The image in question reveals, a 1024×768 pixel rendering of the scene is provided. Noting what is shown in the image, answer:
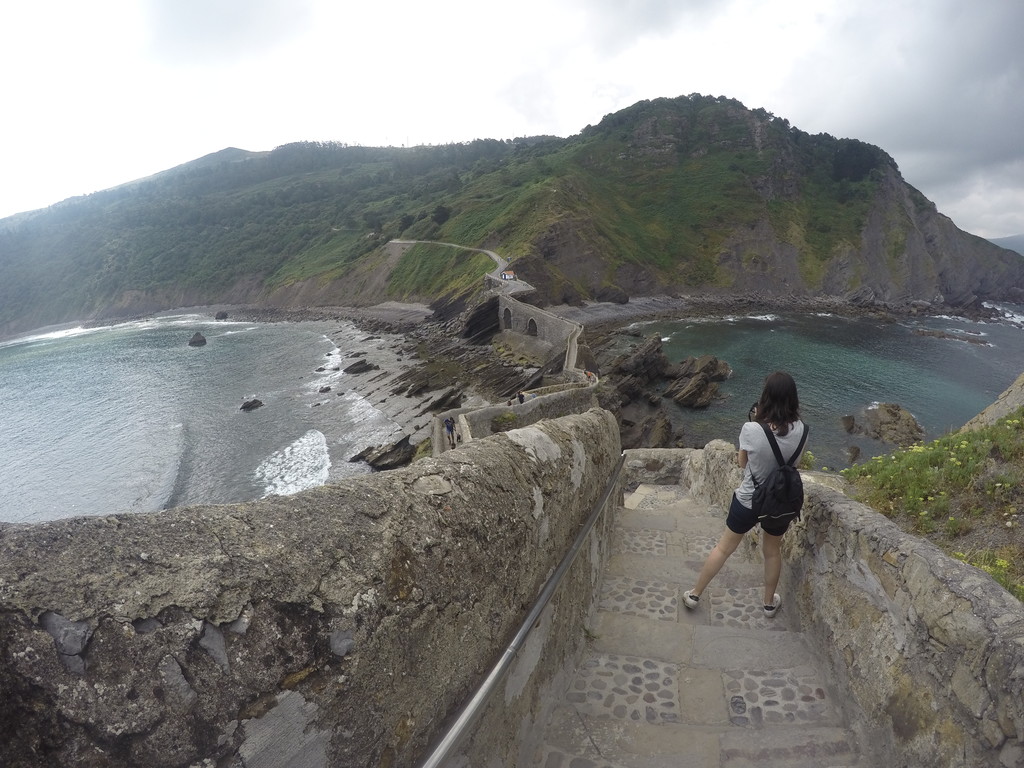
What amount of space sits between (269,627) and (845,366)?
4870 cm

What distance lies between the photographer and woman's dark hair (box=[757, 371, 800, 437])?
383cm

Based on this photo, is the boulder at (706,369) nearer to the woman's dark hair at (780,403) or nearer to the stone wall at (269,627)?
the woman's dark hair at (780,403)

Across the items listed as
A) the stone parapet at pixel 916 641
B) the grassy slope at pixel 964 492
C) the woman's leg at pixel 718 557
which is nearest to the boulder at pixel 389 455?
the grassy slope at pixel 964 492

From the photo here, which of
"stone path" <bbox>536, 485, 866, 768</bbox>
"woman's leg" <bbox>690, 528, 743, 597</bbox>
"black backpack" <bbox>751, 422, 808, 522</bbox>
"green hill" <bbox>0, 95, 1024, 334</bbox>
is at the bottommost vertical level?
"stone path" <bbox>536, 485, 866, 768</bbox>

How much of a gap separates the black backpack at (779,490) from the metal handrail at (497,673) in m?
1.39

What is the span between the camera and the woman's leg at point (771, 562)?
4168mm

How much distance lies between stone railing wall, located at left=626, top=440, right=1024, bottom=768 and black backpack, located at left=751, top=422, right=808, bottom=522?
307mm

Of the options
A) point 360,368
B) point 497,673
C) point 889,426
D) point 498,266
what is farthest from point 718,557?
point 498,266

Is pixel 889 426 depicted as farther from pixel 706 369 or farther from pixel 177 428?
pixel 177 428

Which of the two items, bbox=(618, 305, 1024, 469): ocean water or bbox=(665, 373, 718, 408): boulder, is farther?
bbox=(665, 373, 718, 408): boulder

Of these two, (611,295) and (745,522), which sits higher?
(611,295)

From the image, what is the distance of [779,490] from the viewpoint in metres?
3.81

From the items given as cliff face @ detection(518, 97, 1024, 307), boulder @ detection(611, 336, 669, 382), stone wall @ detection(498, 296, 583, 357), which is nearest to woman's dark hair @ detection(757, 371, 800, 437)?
boulder @ detection(611, 336, 669, 382)

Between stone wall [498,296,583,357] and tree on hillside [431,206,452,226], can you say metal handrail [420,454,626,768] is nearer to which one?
stone wall [498,296,583,357]
